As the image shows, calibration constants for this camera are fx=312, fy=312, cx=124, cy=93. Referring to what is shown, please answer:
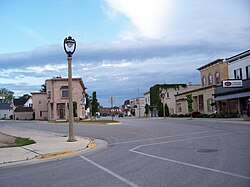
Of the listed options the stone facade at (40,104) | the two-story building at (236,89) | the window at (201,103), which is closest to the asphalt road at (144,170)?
the two-story building at (236,89)

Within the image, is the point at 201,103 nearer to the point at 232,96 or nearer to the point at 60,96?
the point at 232,96

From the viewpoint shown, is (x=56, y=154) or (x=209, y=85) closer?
(x=56, y=154)

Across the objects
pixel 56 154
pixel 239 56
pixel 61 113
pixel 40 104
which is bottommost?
pixel 56 154

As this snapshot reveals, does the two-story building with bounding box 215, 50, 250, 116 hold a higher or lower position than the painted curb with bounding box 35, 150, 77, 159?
higher

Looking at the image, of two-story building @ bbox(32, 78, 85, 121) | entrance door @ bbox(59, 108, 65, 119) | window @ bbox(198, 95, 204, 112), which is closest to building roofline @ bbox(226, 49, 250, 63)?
window @ bbox(198, 95, 204, 112)

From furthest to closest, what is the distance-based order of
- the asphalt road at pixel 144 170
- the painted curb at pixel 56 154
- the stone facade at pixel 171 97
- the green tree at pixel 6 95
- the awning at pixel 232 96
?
the green tree at pixel 6 95
the stone facade at pixel 171 97
the awning at pixel 232 96
the painted curb at pixel 56 154
the asphalt road at pixel 144 170

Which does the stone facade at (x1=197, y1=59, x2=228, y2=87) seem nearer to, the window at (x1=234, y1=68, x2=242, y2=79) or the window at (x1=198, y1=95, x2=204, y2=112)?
the window at (x1=198, y1=95, x2=204, y2=112)

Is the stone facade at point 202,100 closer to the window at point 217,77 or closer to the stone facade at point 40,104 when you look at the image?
the window at point 217,77

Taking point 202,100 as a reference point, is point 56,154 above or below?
below

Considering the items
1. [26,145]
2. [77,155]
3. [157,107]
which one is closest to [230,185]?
[77,155]

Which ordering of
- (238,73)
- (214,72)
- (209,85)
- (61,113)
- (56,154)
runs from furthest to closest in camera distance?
1. (61,113)
2. (214,72)
3. (209,85)
4. (238,73)
5. (56,154)

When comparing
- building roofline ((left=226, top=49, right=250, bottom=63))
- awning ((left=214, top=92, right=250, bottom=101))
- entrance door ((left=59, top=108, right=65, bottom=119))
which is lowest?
entrance door ((left=59, top=108, right=65, bottom=119))

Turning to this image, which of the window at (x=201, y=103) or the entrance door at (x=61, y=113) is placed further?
the entrance door at (x=61, y=113)

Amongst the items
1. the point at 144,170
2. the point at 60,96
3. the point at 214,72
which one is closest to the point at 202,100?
the point at 214,72
